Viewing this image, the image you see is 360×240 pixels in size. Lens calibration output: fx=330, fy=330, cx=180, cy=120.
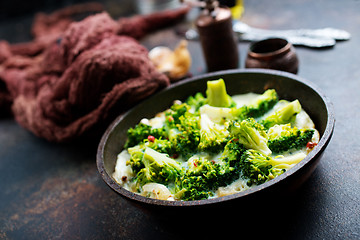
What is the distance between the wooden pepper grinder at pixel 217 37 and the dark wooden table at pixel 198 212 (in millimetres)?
306

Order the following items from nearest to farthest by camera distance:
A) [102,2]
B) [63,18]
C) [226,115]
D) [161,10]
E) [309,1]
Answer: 1. [226,115]
2. [309,1]
3. [161,10]
4. [63,18]
5. [102,2]

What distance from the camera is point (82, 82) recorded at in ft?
7.52

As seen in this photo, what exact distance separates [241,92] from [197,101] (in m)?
0.33

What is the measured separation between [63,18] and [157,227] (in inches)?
156

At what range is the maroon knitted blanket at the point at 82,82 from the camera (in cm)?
226

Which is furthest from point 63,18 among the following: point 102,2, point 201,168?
point 201,168

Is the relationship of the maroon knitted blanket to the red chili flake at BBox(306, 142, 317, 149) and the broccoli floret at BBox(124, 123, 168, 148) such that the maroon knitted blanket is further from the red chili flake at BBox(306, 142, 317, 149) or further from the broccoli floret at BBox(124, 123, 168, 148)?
the red chili flake at BBox(306, 142, 317, 149)

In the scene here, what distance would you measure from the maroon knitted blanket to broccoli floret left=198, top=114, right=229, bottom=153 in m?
0.64

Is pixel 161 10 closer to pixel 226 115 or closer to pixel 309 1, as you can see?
pixel 309 1

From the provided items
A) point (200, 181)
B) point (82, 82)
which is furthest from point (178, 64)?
point (200, 181)

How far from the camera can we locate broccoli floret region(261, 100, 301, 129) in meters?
1.82

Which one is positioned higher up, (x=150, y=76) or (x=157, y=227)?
(x=150, y=76)

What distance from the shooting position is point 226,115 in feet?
6.36

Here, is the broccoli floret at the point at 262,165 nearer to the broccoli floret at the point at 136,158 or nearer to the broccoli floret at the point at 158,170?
the broccoli floret at the point at 158,170
